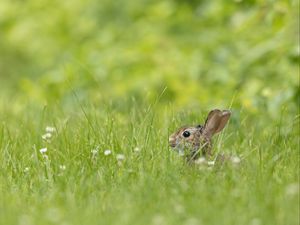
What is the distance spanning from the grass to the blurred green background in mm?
1143

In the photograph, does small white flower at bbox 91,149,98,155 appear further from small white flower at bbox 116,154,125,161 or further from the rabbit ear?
the rabbit ear

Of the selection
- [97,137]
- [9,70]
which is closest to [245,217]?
[97,137]

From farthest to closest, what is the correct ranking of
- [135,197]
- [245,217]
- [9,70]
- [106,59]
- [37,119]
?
[9,70] < [106,59] < [37,119] < [135,197] < [245,217]

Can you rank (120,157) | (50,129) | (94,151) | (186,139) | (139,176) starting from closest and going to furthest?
1. (139,176)
2. (120,157)
3. (94,151)
4. (186,139)
5. (50,129)

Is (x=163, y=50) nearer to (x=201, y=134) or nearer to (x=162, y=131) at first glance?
(x=162, y=131)

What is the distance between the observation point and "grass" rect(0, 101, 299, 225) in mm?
4309

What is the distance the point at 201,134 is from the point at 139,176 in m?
0.73

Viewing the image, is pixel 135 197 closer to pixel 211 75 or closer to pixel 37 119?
pixel 37 119

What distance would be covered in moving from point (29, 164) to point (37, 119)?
1.50 metres

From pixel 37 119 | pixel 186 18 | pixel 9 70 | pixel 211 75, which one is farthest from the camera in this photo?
pixel 9 70

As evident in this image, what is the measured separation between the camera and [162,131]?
580cm

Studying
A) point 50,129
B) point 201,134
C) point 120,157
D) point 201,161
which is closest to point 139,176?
point 120,157

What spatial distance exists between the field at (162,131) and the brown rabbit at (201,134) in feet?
0.29

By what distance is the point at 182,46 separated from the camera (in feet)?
35.1
